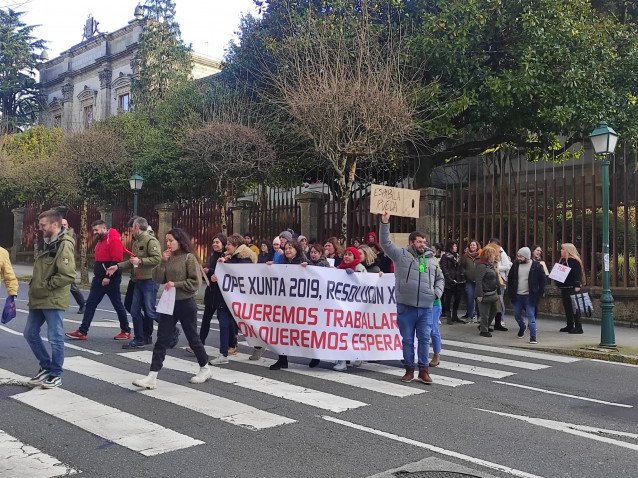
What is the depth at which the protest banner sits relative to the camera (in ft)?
26.6

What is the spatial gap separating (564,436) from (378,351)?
321 centimetres

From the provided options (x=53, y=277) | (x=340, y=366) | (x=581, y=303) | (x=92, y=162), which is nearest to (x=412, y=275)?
(x=340, y=366)

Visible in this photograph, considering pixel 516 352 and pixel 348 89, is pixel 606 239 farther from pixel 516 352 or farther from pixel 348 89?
pixel 348 89

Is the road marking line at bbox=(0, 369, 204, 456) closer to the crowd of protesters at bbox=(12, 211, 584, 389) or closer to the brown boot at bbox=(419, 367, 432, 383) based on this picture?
the crowd of protesters at bbox=(12, 211, 584, 389)

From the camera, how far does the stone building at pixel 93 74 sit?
4112cm

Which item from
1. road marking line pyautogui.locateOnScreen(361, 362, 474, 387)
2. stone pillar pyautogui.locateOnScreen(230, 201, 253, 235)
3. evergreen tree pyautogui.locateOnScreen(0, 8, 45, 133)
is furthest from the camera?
evergreen tree pyautogui.locateOnScreen(0, 8, 45, 133)

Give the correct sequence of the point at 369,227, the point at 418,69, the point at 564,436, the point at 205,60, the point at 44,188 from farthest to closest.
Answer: the point at 205,60 → the point at 44,188 → the point at 369,227 → the point at 418,69 → the point at 564,436

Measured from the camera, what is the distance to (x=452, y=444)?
507 cm

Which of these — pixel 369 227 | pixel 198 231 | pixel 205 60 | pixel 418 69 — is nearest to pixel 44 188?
pixel 198 231

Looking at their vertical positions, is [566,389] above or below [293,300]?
below

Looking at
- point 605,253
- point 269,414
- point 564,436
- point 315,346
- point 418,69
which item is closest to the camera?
point 564,436

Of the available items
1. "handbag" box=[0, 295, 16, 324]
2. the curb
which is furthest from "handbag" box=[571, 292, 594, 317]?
"handbag" box=[0, 295, 16, 324]

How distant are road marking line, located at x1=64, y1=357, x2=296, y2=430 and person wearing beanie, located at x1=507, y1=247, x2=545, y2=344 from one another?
22.5 feet

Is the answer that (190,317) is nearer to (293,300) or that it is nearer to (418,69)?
(293,300)
